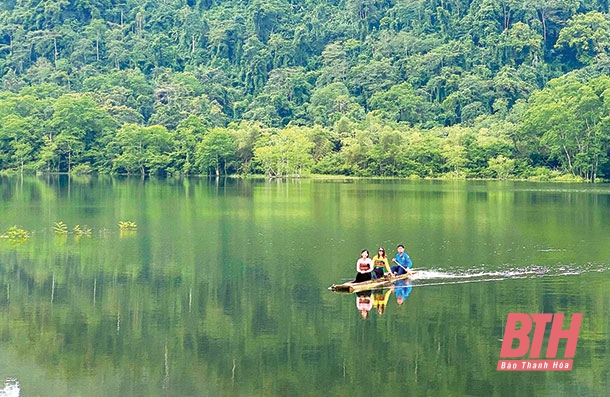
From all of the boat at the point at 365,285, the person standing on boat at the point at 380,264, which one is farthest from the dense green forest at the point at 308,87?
the boat at the point at 365,285

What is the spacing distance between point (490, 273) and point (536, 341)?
8169mm

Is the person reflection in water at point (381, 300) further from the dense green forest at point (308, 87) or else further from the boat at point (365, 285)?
the dense green forest at point (308, 87)

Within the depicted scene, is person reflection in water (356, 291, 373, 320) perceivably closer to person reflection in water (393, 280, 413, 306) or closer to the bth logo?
person reflection in water (393, 280, 413, 306)

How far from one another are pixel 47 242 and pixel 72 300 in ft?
37.4

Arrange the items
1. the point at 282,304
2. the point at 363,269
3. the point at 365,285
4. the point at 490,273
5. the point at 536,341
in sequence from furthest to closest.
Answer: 1. the point at 490,273
2. the point at 363,269
3. the point at 365,285
4. the point at 282,304
5. the point at 536,341

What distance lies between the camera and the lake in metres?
15.1

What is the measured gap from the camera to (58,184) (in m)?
72.3

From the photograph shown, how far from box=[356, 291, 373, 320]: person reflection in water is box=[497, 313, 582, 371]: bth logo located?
9.94 feet

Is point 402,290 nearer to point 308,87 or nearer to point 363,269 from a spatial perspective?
point 363,269

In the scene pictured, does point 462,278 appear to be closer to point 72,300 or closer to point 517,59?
point 72,300

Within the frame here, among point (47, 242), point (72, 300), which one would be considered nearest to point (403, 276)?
point (72, 300)

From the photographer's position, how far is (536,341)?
56.4 ft

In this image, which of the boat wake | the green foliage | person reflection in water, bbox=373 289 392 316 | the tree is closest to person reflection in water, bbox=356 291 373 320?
person reflection in water, bbox=373 289 392 316

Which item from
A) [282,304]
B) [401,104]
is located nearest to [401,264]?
[282,304]
